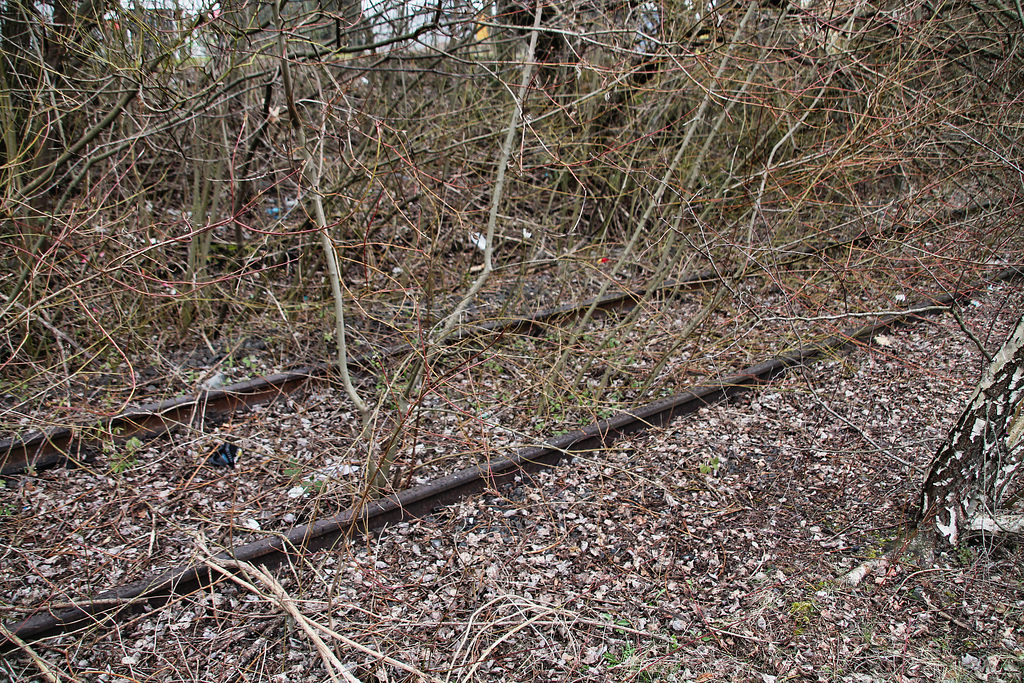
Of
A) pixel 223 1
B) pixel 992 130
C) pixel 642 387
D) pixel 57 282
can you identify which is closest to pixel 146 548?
pixel 57 282

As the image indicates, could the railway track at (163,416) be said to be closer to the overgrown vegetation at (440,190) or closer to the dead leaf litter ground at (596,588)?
→ the overgrown vegetation at (440,190)

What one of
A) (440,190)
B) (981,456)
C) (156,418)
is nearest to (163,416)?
(156,418)

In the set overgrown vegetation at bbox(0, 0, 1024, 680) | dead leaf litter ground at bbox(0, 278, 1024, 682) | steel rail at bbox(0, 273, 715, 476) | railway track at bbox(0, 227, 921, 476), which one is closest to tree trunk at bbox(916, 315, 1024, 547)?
dead leaf litter ground at bbox(0, 278, 1024, 682)

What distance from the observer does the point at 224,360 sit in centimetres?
579

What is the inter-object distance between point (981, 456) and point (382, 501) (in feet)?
11.4

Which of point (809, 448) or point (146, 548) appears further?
point (809, 448)

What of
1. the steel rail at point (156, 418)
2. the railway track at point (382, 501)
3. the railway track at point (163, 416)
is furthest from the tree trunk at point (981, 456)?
the steel rail at point (156, 418)

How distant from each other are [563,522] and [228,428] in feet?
8.51

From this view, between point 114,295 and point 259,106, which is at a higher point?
point 259,106

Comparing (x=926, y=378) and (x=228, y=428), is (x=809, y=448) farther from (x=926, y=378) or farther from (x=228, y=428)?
(x=228, y=428)

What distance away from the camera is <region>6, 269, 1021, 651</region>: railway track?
10.4ft

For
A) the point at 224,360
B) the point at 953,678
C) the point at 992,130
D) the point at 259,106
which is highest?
the point at 259,106

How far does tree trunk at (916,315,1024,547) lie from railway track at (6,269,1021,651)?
18.3 inches

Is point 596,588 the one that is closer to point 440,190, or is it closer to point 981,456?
point 981,456
